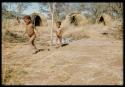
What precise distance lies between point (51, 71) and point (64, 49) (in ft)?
6.64

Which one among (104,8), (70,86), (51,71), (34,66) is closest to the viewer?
(70,86)

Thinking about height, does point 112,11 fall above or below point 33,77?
above

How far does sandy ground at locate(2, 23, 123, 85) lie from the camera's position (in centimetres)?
532

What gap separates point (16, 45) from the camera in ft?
29.0

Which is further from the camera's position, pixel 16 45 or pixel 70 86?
pixel 16 45

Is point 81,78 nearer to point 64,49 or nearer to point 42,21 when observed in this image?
point 64,49

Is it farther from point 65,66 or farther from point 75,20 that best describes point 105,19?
point 65,66

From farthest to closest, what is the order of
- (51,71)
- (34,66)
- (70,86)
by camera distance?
(34,66)
(51,71)
(70,86)

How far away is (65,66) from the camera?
6.18 meters

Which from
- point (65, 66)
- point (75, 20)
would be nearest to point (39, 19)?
point (75, 20)

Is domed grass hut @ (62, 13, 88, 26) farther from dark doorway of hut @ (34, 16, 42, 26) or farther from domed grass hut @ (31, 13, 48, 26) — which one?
dark doorway of hut @ (34, 16, 42, 26)

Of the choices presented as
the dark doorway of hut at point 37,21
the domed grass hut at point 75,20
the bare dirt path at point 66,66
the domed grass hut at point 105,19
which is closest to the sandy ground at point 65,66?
the bare dirt path at point 66,66

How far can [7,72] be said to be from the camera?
5.67 meters

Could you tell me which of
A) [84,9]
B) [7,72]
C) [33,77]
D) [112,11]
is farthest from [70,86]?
[84,9]
